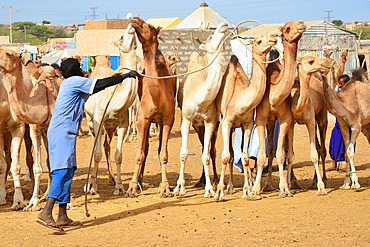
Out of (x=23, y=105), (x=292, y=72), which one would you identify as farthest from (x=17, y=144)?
(x=292, y=72)

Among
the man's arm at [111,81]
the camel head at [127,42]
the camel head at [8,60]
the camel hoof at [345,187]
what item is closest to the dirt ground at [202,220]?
the camel hoof at [345,187]

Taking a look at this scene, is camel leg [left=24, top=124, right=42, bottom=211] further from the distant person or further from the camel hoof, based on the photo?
the distant person

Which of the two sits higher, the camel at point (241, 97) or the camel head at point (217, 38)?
the camel head at point (217, 38)

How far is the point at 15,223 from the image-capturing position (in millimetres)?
7000

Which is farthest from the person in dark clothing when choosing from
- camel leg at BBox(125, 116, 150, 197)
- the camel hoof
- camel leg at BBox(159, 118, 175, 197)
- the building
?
the building

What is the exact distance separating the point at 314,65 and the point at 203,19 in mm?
17822

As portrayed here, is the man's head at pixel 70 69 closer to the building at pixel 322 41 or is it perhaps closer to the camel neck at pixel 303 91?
the camel neck at pixel 303 91

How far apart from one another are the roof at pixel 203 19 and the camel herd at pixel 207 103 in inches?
655

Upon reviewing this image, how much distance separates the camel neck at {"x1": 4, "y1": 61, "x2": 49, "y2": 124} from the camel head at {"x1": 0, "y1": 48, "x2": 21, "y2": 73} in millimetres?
85

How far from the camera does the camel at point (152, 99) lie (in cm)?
846

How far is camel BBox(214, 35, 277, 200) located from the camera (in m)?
8.15

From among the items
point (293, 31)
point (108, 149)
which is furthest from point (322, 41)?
point (108, 149)

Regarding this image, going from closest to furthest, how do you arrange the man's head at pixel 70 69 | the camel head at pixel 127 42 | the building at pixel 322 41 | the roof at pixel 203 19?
the man's head at pixel 70 69, the camel head at pixel 127 42, the building at pixel 322 41, the roof at pixel 203 19

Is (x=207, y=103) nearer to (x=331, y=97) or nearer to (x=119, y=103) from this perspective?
(x=119, y=103)
